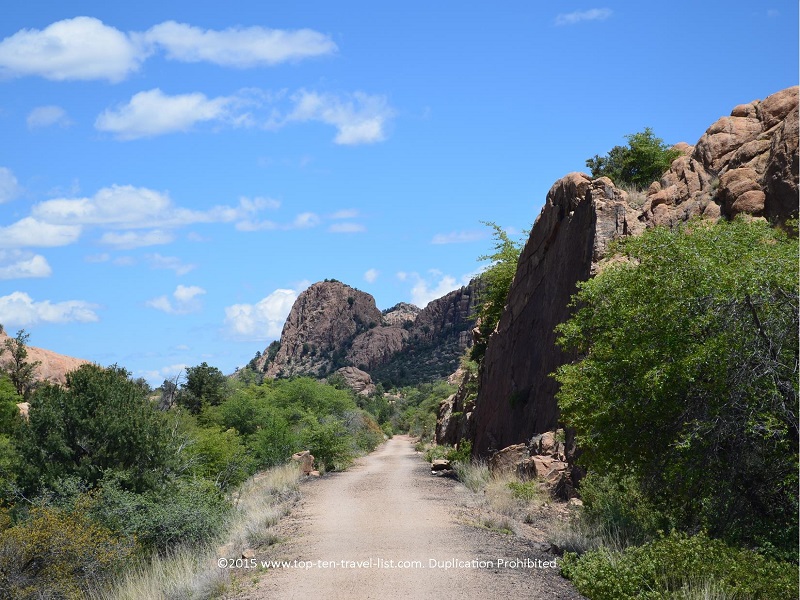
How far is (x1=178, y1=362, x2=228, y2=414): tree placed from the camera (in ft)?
171

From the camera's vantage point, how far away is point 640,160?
2884cm

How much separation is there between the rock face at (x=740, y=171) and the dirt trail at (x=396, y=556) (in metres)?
9.95

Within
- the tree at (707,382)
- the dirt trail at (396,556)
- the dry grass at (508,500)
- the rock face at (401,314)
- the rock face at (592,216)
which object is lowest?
the dry grass at (508,500)

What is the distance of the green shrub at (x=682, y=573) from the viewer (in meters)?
9.13

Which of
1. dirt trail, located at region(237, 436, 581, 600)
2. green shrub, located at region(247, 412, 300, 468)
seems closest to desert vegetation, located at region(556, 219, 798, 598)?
dirt trail, located at region(237, 436, 581, 600)

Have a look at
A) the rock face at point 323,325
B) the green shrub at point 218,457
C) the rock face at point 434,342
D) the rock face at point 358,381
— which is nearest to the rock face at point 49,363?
the green shrub at point 218,457

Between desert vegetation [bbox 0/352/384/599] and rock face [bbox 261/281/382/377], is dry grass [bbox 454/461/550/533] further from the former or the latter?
rock face [bbox 261/281/382/377]

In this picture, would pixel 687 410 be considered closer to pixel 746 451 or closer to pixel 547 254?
pixel 746 451

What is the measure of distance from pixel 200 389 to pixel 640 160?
35386 mm

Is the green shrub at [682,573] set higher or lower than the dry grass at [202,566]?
lower

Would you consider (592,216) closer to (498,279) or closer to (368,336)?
(498,279)

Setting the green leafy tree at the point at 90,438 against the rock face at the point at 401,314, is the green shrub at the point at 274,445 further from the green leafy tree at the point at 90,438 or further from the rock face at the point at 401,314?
the rock face at the point at 401,314

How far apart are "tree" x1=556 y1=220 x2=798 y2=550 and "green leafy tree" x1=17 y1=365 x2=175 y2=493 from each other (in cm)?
1146

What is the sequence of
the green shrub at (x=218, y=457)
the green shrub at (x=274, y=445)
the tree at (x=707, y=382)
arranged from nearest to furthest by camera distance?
the tree at (x=707, y=382)
the green shrub at (x=218, y=457)
the green shrub at (x=274, y=445)
